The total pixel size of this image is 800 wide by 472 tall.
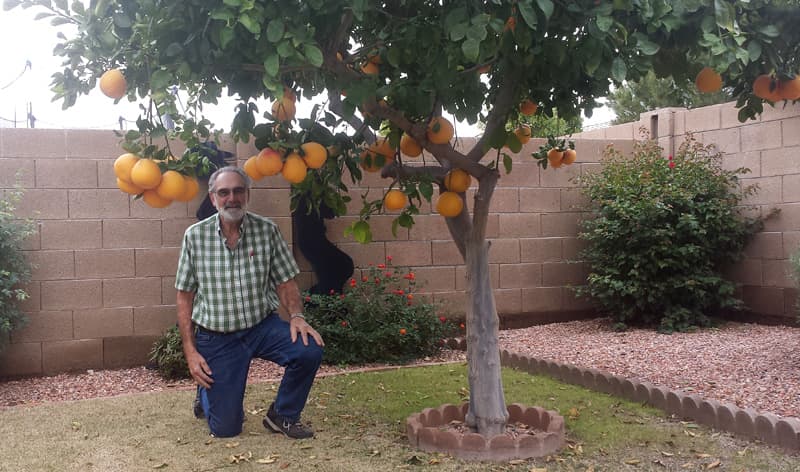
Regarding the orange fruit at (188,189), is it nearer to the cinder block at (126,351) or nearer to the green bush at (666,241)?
the cinder block at (126,351)

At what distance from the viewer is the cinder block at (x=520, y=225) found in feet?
22.4

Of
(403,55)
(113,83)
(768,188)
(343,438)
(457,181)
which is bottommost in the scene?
(343,438)

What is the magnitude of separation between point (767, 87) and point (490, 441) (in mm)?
1890

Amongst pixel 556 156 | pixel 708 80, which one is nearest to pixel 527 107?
pixel 556 156

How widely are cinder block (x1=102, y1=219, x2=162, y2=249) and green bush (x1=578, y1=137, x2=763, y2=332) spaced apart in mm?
3664

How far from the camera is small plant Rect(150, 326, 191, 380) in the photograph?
525 cm

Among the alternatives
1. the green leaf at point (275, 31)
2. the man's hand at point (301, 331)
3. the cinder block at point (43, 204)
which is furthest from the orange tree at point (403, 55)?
the cinder block at point (43, 204)

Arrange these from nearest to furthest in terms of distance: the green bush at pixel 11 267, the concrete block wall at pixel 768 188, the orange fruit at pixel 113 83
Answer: the orange fruit at pixel 113 83 < the green bush at pixel 11 267 < the concrete block wall at pixel 768 188

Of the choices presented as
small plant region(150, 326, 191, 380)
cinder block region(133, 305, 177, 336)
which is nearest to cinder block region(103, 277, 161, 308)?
cinder block region(133, 305, 177, 336)

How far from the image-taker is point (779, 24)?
8.63 feet

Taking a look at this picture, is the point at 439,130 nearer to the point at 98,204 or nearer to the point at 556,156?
the point at 556,156

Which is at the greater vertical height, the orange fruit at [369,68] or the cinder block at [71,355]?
the orange fruit at [369,68]

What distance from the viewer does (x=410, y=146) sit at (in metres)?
3.51

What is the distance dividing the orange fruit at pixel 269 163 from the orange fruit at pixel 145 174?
1.26ft
